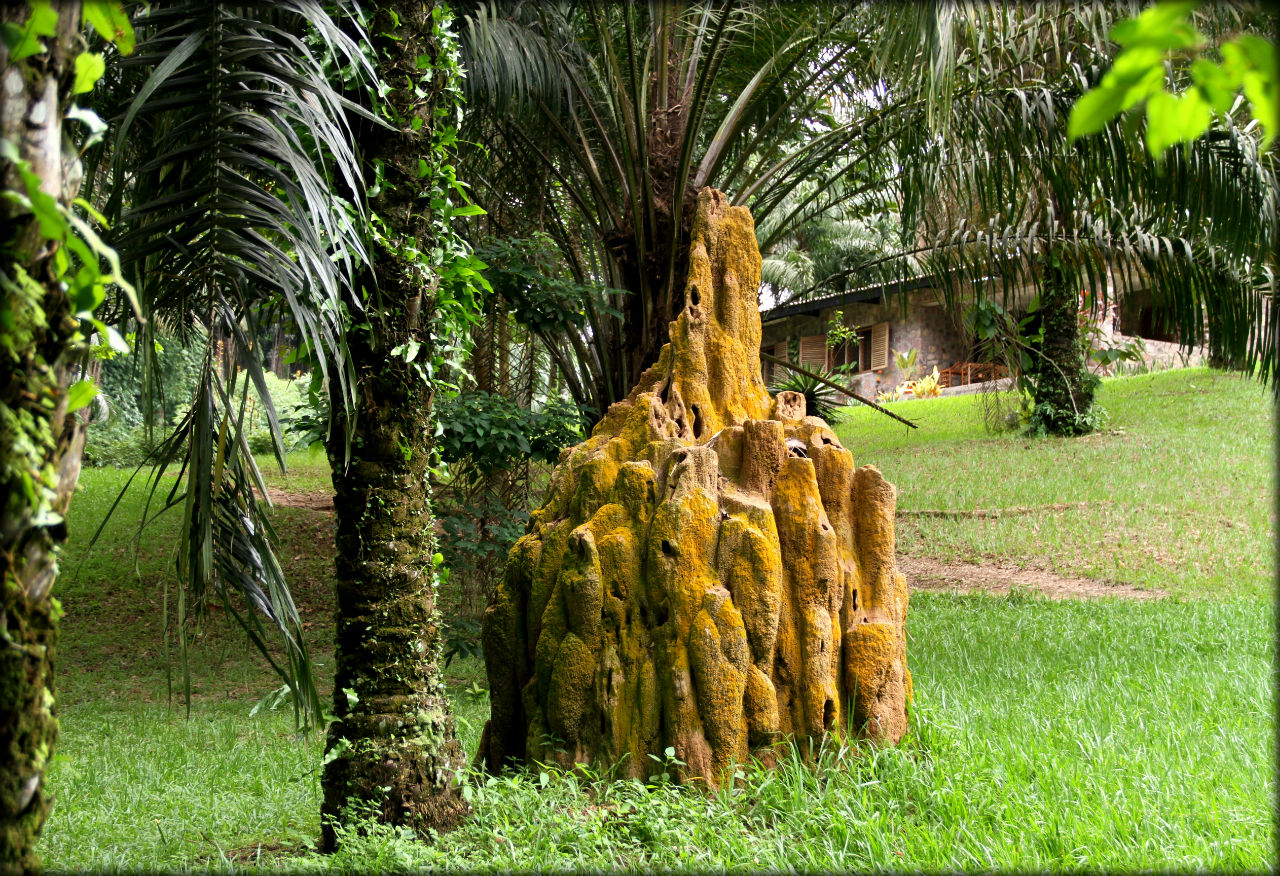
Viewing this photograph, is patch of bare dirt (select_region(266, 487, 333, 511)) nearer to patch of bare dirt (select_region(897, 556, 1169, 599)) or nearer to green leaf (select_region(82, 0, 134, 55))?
patch of bare dirt (select_region(897, 556, 1169, 599))

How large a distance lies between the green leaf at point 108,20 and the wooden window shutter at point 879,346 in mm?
25016

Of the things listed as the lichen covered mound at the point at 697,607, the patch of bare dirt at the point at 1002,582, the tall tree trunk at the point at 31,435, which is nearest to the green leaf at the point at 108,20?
the tall tree trunk at the point at 31,435

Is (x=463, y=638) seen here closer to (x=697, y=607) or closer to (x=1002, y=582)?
(x=697, y=607)

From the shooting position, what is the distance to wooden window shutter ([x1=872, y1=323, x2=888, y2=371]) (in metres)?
25.2

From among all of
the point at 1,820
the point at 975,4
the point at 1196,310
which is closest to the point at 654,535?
the point at 1,820

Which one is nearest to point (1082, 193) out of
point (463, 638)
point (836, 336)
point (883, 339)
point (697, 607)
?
point (697, 607)

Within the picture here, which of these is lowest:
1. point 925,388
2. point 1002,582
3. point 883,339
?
point 1002,582

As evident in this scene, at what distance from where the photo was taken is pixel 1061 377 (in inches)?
530

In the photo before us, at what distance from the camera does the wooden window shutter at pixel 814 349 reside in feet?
85.6

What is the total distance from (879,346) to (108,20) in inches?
1003

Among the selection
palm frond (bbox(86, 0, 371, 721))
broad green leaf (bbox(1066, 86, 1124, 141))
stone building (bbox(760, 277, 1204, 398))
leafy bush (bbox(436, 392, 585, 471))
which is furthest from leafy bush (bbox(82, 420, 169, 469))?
broad green leaf (bbox(1066, 86, 1124, 141))

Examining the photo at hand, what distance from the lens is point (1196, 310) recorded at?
702 cm

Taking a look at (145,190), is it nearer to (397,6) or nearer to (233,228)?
(233,228)

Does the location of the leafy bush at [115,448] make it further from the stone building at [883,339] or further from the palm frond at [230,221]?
the palm frond at [230,221]
